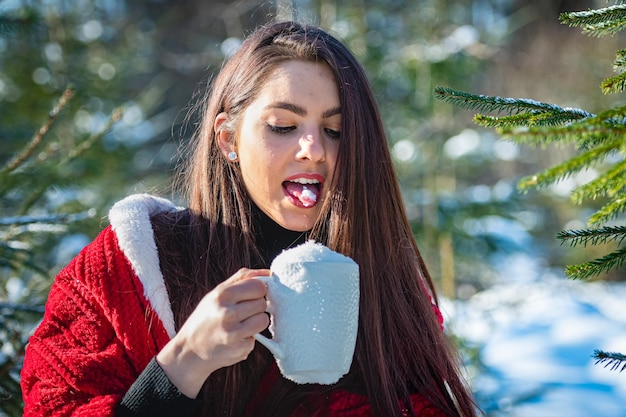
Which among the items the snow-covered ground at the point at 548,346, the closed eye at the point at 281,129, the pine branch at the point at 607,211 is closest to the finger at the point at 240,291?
the closed eye at the point at 281,129

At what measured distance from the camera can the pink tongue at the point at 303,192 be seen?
1670 mm

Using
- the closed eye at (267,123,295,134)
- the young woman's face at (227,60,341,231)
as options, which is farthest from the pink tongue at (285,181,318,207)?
the closed eye at (267,123,295,134)

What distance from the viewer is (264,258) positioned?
1831 mm

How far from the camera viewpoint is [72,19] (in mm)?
5695

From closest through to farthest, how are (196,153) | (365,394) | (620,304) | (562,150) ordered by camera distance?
1. (365,394)
2. (196,153)
3. (620,304)
4. (562,150)

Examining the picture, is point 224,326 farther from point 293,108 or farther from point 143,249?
point 293,108

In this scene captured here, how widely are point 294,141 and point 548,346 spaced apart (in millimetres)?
2656

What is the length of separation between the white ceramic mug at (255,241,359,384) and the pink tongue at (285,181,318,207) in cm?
36

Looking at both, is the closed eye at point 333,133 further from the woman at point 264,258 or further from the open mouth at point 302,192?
the open mouth at point 302,192

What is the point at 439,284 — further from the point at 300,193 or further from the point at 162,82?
the point at 162,82

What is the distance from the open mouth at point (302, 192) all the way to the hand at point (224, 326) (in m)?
0.33

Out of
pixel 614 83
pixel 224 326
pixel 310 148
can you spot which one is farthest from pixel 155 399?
pixel 614 83

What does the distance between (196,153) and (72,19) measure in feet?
14.1

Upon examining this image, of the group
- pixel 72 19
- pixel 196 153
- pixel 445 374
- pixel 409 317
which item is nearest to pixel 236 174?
pixel 196 153
